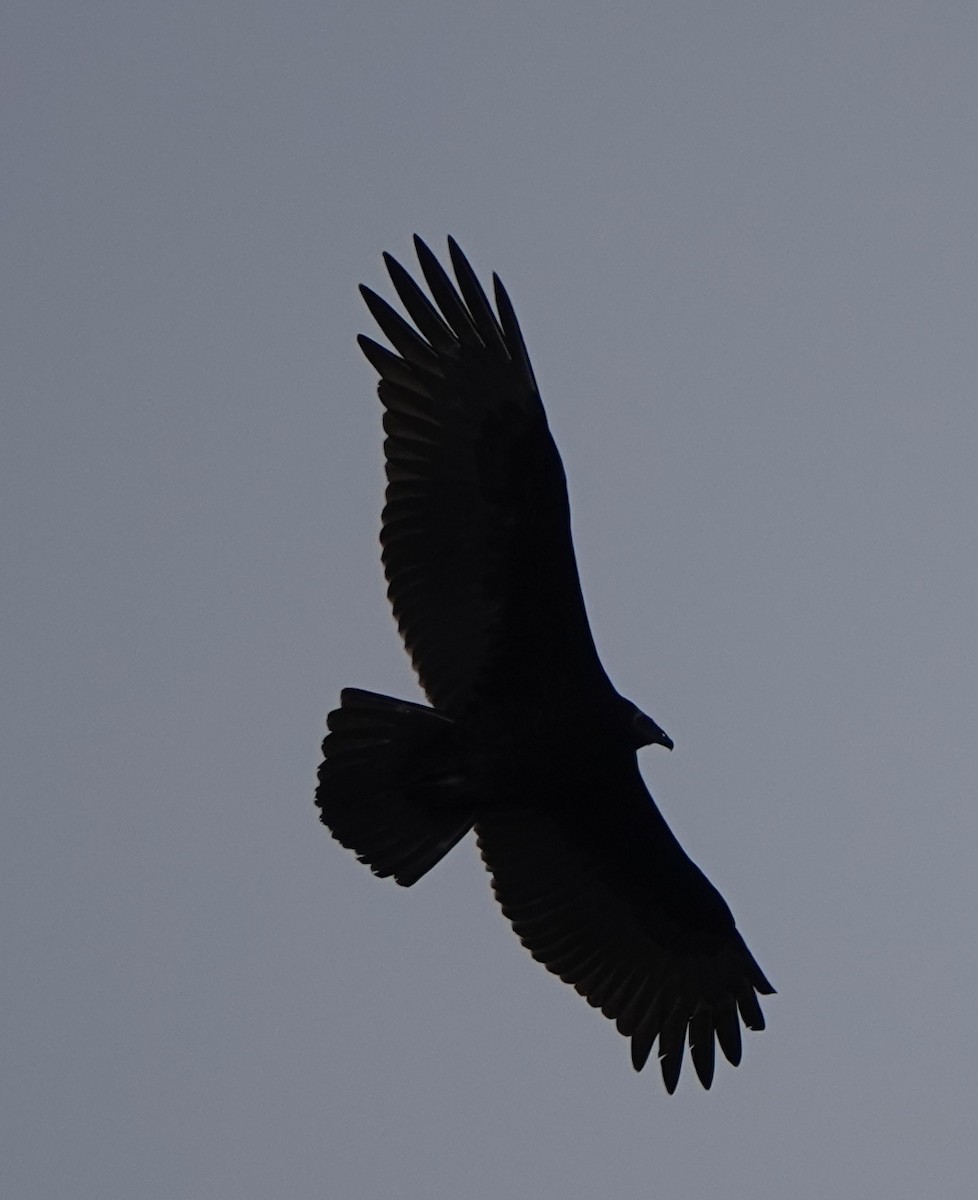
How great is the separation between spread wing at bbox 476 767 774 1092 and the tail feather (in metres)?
0.74

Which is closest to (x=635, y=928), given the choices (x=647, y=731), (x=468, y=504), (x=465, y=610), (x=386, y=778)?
(x=647, y=731)

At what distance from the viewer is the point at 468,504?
359 inches

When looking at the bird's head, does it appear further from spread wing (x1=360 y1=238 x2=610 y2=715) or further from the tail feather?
the tail feather

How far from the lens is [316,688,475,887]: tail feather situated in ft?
29.6

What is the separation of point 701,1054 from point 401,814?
6.56 ft

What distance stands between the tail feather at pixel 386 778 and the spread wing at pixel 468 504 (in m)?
0.19

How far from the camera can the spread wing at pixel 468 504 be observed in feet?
29.7

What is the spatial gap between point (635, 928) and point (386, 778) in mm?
1738

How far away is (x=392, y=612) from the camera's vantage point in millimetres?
9211

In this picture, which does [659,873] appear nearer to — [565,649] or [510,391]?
[565,649]

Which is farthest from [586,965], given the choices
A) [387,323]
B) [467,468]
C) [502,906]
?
[387,323]

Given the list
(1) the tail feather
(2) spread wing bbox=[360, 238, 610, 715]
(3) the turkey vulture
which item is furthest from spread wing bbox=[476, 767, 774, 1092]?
(2) spread wing bbox=[360, 238, 610, 715]

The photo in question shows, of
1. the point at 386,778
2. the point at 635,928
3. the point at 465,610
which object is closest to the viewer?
the point at 386,778

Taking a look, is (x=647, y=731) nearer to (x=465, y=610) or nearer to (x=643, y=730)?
(x=643, y=730)
